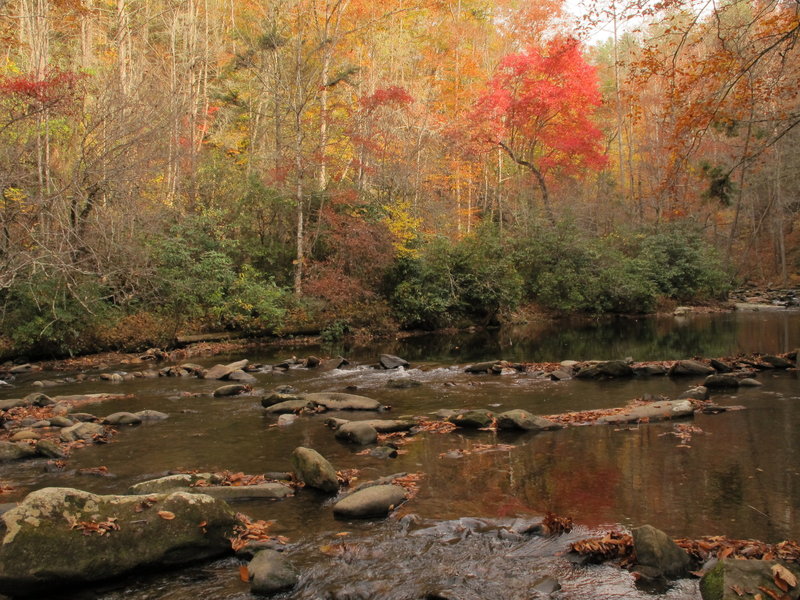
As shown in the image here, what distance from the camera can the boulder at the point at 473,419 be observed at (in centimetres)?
797

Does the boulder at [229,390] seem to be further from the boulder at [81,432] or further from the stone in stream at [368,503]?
the stone in stream at [368,503]

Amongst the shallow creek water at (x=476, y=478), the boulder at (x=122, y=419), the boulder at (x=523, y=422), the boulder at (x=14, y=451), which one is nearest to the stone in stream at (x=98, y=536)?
the shallow creek water at (x=476, y=478)

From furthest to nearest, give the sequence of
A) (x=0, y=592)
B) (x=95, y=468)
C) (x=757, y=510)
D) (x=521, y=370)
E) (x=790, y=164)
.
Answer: (x=790, y=164) < (x=521, y=370) < (x=95, y=468) < (x=757, y=510) < (x=0, y=592)

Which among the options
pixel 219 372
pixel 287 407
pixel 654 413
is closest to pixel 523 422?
pixel 654 413

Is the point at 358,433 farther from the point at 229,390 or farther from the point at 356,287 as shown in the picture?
the point at 356,287

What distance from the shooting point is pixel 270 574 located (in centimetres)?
388

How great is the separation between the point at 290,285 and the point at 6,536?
16.5m

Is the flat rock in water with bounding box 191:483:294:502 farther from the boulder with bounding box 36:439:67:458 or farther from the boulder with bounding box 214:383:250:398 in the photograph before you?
the boulder with bounding box 214:383:250:398

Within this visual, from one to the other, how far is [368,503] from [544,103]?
24.8m

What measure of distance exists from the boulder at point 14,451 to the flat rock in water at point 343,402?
3.81 metres

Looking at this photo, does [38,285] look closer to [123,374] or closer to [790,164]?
[123,374]

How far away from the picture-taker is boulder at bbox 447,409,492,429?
7973 millimetres

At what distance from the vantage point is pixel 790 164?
27.7 m

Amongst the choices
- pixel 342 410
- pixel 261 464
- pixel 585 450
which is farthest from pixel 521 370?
pixel 261 464
